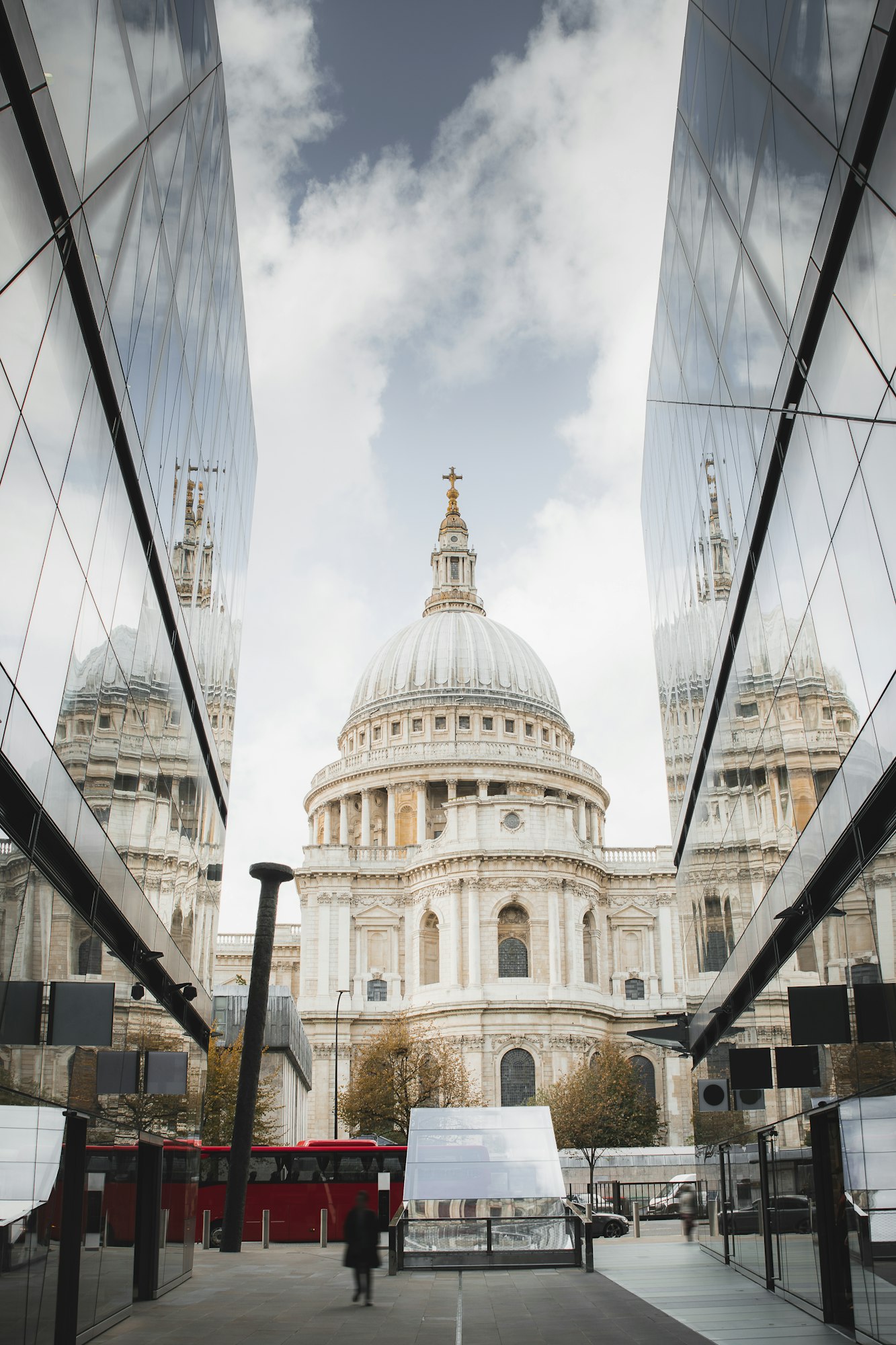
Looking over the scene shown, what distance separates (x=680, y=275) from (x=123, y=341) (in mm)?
12579

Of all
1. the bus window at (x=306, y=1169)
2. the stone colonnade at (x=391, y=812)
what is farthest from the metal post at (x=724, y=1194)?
the stone colonnade at (x=391, y=812)

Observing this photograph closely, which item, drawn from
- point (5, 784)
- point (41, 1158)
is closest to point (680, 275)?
point (5, 784)

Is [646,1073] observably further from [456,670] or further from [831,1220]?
[831,1220]

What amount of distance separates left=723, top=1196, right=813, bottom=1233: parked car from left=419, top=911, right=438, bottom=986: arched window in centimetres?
5885

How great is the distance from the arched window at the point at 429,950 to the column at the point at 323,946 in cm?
628

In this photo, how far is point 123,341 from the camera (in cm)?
1573

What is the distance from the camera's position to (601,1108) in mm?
64375

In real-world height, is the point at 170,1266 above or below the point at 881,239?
below

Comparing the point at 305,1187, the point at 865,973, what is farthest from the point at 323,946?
the point at 865,973

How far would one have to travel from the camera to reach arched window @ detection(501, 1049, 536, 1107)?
7350cm

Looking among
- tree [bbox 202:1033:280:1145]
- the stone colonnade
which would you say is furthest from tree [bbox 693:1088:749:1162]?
the stone colonnade

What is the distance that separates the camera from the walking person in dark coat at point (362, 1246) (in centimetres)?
1928

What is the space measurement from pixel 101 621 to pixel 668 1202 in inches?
1717

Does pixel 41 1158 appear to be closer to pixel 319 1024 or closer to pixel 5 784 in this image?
pixel 5 784
